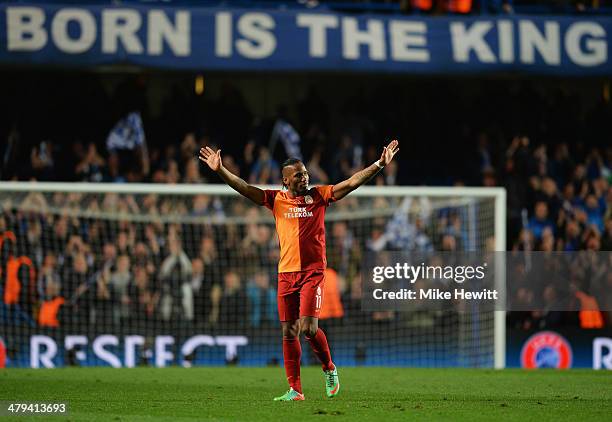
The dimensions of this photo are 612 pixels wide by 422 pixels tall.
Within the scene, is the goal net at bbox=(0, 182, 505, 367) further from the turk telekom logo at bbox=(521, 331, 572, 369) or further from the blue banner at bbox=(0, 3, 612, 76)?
the blue banner at bbox=(0, 3, 612, 76)

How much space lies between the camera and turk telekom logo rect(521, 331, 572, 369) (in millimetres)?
17312

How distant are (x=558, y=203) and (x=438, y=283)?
4395 mm

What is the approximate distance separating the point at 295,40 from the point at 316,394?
9.32 metres

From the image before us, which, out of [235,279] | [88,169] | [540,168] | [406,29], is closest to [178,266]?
[235,279]

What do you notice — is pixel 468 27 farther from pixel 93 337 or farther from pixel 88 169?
pixel 93 337

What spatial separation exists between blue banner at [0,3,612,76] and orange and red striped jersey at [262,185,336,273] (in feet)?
30.0

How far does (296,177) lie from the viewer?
33.0 feet

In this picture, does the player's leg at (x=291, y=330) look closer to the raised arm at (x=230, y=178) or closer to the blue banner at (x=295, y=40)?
the raised arm at (x=230, y=178)

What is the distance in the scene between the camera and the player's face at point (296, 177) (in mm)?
10031

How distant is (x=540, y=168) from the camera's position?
20406 millimetres

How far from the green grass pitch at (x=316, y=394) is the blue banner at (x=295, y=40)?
586 cm

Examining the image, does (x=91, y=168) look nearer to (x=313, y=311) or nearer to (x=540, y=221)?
(x=540, y=221)

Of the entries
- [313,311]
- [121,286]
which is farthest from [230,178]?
[121,286]

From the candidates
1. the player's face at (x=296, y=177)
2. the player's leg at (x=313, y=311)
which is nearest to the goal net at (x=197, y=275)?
the player's face at (x=296, y=177)
